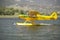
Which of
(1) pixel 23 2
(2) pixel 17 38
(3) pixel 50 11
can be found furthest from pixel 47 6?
(2) pixel 17 38

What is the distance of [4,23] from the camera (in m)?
13.4

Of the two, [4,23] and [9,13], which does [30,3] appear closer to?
[9,13]

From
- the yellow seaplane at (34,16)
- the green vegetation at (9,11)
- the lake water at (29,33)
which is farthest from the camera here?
the yellow seaplane at (34,16)

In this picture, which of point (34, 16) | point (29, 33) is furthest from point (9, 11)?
A: point (29, 33)

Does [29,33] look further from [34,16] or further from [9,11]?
[34,16]

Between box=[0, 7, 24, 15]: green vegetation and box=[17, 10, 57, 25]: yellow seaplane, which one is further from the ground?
box=[0, 7, 24, 15]: green vegetation

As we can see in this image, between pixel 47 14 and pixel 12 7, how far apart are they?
1.33 m

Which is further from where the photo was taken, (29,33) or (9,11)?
(9,11)

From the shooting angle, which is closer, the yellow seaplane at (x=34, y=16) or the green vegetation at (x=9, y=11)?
the green vegetation at (x=9, y=11)

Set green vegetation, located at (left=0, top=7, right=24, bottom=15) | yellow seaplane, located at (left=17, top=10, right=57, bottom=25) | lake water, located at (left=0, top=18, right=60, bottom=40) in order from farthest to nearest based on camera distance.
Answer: yellow seaplane, located at (left=17, top=10, right=57, bottom=25) < green vegetation, located at (left=0, top=7, right=24, bottom=15) < lake water, located at (left=0, top=18, right=60, bottom=40)

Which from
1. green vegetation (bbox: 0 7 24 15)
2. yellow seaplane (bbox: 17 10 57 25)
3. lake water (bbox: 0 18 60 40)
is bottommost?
lake water (bbox: 0 18 60 40)

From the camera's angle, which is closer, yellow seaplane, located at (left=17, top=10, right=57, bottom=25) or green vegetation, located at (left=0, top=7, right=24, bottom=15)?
green vegetation, located at (left=0, top=7, right=24, bottom=15)

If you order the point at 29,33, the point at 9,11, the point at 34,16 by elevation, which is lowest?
the point at 29,33

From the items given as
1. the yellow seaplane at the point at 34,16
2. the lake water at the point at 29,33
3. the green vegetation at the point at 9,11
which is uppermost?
the green vegetation at the point at 9,11
